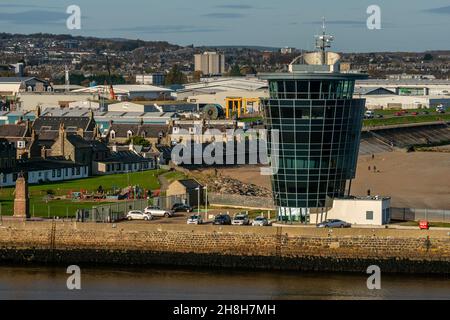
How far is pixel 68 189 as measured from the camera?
258 ft

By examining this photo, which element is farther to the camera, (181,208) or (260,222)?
(181,208)

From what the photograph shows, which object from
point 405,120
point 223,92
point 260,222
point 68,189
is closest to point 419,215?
point 260,222

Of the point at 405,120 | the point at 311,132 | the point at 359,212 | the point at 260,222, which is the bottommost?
the point at 405,120

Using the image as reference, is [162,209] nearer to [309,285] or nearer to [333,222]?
[333,222]

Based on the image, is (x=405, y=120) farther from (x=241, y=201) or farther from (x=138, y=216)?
(x=138, y=216)

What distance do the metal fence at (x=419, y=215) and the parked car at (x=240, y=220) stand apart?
21.0 ft

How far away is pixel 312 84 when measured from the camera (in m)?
59.0

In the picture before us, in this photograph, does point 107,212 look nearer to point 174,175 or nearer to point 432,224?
point 432,224

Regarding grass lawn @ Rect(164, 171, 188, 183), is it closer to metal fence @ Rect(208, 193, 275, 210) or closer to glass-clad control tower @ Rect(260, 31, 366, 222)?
metal fence @ Rect(208, 193, 275, 210)

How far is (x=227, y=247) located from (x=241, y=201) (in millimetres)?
12267

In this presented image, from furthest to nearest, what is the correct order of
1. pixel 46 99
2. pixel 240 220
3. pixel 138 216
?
pixel 46 99 < pixel 138 216 < pixel 240 220

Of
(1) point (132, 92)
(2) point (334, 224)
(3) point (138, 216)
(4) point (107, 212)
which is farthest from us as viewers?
(1) point (132, 92)

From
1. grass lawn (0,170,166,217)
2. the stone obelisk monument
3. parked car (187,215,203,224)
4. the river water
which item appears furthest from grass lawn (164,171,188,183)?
the river water

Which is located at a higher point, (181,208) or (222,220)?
(222,220)
